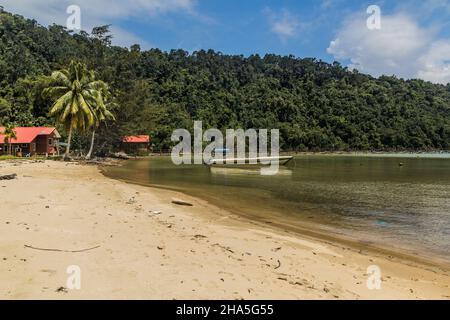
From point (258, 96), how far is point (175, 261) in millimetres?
138814

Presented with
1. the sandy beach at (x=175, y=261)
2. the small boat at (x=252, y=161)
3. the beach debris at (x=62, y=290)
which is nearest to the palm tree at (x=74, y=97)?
the small boat at (x=252, y=161)

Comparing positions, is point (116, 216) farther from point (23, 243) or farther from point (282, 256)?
point (282, 256)

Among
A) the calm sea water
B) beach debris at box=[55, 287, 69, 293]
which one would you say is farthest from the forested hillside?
beach debris at box=[55, 287, 69, 293]

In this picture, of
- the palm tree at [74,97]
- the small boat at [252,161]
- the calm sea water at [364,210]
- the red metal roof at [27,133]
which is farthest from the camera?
the small boat at [252,161]

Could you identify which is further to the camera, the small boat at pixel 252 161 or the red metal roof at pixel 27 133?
the small boat at pixel 252 161

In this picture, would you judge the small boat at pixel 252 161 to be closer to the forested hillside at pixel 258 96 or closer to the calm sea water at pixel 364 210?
the forested hillside at pixel 258 96

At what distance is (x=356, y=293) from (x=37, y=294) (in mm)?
5142

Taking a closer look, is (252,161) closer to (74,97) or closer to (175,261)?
(74,97)

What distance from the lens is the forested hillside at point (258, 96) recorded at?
86188 millimetres

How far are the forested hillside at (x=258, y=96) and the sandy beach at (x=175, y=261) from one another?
5671 centimetres

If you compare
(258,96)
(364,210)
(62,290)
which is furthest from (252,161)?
(258,96)

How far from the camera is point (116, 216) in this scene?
12281 mm

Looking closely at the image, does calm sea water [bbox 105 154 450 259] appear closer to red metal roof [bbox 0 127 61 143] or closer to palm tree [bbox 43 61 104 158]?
palm tree [bbox 43 61 104 158]
